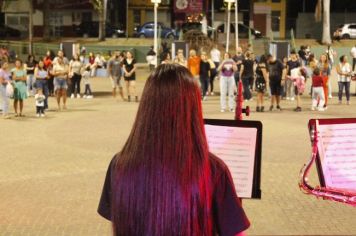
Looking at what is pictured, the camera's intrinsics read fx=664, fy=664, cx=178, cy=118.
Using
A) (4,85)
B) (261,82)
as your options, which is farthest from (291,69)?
(4,85)

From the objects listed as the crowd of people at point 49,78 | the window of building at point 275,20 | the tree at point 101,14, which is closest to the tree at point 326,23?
the window of building at point 275,20

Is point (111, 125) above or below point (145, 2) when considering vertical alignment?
below

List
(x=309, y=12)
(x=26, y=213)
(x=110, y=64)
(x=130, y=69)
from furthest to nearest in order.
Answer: (x=309, y=12), (x=110, y=64), (x=130, y=69), (x=26, y=213)

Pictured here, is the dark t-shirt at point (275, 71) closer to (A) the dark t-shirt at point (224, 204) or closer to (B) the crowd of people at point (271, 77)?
(B) the crowd of people at point (271, 77)

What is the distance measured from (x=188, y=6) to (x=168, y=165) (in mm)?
51550

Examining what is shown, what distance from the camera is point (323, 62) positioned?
20.5m

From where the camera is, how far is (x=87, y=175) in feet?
35.5

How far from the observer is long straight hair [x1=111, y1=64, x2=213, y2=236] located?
2.64 meters

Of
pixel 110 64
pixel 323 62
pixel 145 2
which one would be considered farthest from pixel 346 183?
pixel 145 2

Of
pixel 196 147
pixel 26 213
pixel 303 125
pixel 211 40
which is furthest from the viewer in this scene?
pixel 211 40

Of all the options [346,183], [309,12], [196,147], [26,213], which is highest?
[309,12]

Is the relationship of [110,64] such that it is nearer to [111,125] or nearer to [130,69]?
[130,69]

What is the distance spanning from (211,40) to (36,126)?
26.4 m

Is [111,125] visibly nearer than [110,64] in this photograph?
Yes
